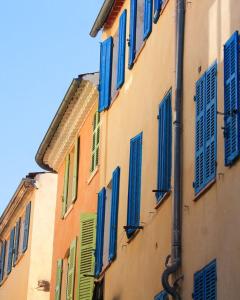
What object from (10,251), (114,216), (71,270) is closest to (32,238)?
(10,251)

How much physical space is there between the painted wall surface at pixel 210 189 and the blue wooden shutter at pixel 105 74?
596cm

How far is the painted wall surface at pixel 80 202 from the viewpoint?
75.2 feet

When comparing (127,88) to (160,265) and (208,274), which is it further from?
(208,274)

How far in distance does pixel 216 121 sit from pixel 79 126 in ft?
41.2

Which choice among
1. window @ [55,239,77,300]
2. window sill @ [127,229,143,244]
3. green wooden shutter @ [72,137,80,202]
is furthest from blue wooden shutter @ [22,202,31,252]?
window sill @ [127,229,143,244]

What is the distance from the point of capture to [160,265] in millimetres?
15469

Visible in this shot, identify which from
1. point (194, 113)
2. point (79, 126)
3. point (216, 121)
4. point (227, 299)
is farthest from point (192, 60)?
point (79, 126)

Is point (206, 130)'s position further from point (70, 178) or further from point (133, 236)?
point (70, 178)

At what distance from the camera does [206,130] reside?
13.8 m

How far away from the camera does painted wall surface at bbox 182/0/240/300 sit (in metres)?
12.4

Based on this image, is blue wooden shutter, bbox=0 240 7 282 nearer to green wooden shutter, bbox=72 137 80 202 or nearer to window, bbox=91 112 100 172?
green wooden shutter, bbox=72 137 80 202

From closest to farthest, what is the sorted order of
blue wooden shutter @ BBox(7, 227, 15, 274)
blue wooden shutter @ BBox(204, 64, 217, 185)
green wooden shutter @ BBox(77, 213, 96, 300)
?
1. blue wooden shutter @ BBox(204, 64, 217, 185)
2. green wooden shutter @ BBox(77, 213, 96, 300)
3. blue wooden shutter @ BBox(7, 227, 15, 274)

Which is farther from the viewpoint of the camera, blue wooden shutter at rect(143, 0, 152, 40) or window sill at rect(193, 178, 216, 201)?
blue wooden shutter at rect(143, 0, 152, 40)

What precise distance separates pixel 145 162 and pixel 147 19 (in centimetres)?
270
